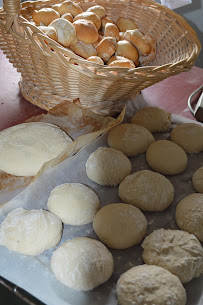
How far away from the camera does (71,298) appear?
83cm

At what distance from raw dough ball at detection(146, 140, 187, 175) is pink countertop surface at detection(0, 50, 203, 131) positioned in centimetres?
31

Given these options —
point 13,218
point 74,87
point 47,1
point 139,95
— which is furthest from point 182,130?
point 47,1

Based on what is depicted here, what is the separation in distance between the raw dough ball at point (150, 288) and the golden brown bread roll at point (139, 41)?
0.87 metres

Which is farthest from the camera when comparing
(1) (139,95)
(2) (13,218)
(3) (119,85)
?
(1) (139,95)

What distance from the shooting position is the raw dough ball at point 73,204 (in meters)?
1.01

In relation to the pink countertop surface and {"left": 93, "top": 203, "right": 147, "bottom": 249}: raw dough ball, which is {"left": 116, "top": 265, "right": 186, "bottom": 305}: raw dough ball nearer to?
{"left": 93, "top": 203, "right": 147, "bottom": 249}: raw dough ball

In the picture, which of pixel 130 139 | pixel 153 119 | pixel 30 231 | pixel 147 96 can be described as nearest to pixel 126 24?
pixel 147 96

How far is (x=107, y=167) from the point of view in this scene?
114cm

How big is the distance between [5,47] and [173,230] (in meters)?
0.92

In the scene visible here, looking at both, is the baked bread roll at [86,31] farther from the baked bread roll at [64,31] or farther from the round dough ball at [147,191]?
the round dough ball at [147,191]

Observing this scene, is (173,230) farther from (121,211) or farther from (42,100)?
(42,100)

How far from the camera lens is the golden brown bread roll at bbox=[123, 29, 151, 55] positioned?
1381 mm

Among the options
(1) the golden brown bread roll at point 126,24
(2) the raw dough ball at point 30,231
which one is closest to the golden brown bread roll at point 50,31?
(1) the golden brown bread roll at point 126,24

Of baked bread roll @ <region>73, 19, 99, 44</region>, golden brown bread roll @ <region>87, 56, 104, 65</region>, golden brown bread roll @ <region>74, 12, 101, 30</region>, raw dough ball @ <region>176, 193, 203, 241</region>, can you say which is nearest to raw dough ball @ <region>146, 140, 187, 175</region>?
raw dough ball @ <region>176, 193, 203, 241</region>
